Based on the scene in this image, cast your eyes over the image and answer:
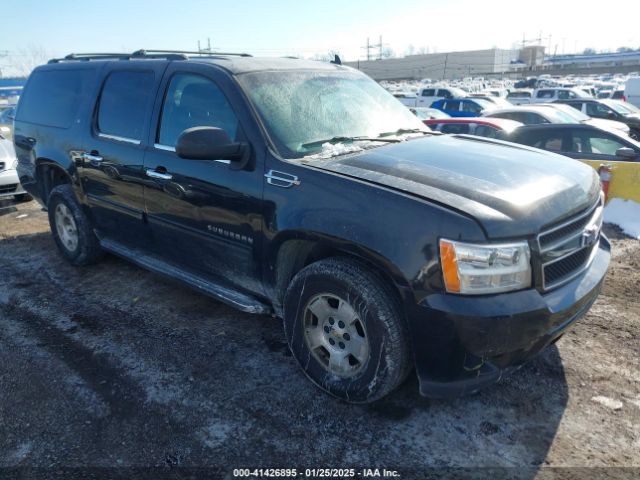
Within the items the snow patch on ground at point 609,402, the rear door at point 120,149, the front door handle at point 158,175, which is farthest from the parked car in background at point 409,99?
the snow patch on ground at point 609,402

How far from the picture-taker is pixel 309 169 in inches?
116

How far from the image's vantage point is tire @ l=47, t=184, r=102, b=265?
4.99 metres

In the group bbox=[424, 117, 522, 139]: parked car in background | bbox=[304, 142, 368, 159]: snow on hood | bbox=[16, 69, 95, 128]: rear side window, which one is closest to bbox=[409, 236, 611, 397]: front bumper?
bbox=[304, 142, 368, 159]: snow on hood

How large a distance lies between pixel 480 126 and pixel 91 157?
24.5 feet

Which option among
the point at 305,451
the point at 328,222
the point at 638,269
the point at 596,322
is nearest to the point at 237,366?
the point at 305,451

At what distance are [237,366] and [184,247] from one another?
100 centimetres

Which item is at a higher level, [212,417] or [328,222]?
[328,222]

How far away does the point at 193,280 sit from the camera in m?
3.83


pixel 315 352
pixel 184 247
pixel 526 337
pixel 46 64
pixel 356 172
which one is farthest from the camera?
pixel 46 64

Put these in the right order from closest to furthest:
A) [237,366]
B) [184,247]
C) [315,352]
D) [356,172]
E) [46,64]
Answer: [356,172] → [315,352] → [237,366] → [184,247] → [46,64]

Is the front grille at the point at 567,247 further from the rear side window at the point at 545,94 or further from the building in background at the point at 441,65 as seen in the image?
the building in background at the point at 441,65

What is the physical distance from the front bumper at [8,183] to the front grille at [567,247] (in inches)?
318

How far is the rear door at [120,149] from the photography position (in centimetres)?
402

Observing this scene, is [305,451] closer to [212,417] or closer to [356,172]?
[212,417]
